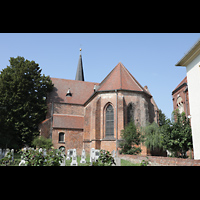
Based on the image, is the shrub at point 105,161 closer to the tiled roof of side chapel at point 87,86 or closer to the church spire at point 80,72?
the tiled roof of side chapel at point 87,86

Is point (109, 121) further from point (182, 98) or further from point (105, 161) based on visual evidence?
point (105, 161)

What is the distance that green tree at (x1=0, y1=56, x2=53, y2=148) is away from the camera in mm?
31594

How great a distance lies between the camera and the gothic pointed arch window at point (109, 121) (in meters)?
29.1

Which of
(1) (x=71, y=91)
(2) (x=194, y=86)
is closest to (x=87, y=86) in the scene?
(1) (x=71, y=91)

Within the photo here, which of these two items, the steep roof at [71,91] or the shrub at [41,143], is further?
the steep roof at [71,91]

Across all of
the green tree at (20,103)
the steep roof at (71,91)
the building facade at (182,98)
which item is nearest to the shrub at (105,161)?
the building facade at (182,98)

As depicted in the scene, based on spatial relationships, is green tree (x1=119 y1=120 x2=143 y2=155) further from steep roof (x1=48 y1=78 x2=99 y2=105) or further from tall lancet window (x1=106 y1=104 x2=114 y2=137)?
steep roof (x1=48 y1=78 x2=99 y2=105)

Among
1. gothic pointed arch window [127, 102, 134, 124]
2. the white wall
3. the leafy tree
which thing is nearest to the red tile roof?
gothic pointed arch window [127, 102, 134, 124]

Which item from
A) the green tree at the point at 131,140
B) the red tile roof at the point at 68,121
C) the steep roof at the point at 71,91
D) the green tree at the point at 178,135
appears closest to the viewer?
the green tree at the point at 178,135

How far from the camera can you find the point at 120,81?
3070 cm

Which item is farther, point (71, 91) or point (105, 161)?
point (71, 91)

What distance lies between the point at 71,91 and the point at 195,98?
27.2 m

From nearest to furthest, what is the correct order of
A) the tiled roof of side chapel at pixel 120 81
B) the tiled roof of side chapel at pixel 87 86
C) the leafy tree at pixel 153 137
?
the leafy tree at pixel 153 137 → the tiled roof of side chapel at pixel 120 81 → the tiled roof of side chapel at pixel 87 86
